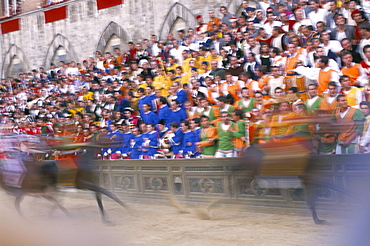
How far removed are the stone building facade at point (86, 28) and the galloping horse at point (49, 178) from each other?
11.2m

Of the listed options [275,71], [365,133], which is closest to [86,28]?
[275,71]

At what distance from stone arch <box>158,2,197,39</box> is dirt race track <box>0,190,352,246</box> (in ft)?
36.5

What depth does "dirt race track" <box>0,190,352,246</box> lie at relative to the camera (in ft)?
23.1

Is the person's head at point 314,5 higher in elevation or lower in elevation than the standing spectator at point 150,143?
higher

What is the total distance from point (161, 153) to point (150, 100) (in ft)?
7.84

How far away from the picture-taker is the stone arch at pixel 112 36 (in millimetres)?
22656

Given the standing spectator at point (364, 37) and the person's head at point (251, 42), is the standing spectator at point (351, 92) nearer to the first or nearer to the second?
the standing spectator at point (364, 37)

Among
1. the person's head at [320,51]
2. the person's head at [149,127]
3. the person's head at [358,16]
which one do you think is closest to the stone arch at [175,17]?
the person's head at [149,127]

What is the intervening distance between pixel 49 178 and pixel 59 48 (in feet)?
56.6

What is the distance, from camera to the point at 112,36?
2325 centimetres

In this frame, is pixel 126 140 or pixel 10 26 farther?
pixel 10 26

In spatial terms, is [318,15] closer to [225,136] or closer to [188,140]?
[225,136]

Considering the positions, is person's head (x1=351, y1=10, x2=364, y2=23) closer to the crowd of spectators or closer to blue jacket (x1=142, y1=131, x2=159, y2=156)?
the crowd of spectators

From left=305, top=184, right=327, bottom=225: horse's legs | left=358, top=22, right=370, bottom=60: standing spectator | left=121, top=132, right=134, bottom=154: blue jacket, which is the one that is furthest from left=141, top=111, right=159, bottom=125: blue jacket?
left=305, top=184, right=327, bottom=225: horse's legs
